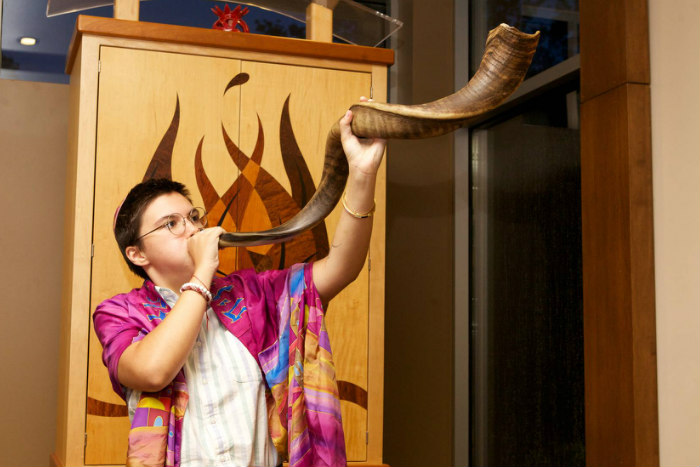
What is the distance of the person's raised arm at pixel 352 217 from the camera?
4.84 ft

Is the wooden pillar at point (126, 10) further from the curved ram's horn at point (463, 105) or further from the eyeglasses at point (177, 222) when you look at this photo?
the curved ram's horn at point (463, 105)

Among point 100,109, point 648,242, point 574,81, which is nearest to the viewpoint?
point 648,242

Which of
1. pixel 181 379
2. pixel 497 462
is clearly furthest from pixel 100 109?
Answer: pixel 497 462

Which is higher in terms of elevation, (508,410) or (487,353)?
(487,353)

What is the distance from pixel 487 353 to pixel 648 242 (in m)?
1.65

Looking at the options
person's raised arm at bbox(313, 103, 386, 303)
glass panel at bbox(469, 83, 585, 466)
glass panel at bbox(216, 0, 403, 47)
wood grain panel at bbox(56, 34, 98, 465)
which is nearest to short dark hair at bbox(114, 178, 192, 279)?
person's raised arm at bbox(313, 103, 386, 303)

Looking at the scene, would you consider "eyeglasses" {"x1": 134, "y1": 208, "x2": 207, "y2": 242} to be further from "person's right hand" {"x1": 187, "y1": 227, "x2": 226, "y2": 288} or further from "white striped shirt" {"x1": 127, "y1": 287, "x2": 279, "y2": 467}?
"white striped shirt" {"x1": 127, "y1": 287, "x2": 279, "y2": 467}

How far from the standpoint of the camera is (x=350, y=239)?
157 centimetres

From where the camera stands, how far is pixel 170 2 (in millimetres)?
3482

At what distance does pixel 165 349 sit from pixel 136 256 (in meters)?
0.37

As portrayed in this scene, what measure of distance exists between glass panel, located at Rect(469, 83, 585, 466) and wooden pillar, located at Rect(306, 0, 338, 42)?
3.41 ft

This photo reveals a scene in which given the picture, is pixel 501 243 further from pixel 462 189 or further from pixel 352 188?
pixel 352 188

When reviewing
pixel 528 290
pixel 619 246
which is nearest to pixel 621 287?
pixel 619 246

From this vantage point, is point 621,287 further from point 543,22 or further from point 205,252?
point 543,22
